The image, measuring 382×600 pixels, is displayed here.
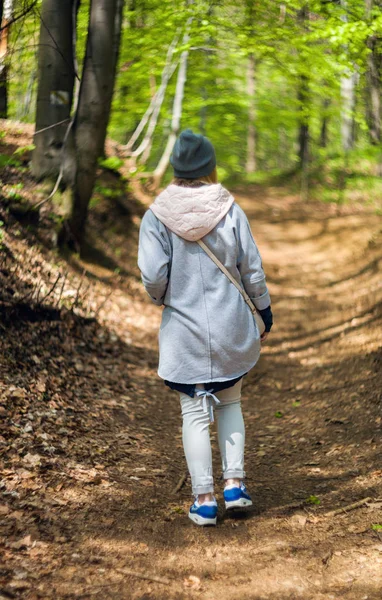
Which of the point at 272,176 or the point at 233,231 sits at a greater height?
the point at 233,231

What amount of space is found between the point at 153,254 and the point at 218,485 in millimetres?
1832

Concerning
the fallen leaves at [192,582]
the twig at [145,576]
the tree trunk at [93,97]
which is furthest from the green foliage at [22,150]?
the fallen leaves at [192,582]

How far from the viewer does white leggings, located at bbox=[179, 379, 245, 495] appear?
329 cm

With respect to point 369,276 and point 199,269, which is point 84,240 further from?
point 199,269

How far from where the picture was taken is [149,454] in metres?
4.56

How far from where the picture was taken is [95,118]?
7719 millimetres

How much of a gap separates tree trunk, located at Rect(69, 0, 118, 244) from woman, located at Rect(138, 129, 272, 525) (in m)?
4.88

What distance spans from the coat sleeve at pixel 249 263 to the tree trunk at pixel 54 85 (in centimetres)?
460

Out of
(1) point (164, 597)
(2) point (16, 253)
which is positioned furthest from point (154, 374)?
(1) point (164, 597)

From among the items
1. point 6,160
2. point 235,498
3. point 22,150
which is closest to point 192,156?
point 235,498

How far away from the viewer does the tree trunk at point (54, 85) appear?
23.4 ft

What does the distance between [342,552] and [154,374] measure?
381cm

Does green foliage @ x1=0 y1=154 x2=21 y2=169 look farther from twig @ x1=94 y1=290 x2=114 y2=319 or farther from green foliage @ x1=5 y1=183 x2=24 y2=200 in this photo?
twig @ x1=94 y1=290 x2=114 y2=319

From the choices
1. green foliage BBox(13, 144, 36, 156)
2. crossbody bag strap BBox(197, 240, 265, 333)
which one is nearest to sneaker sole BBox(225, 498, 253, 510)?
crossbody bag strap BBox(197, 240, 265, 333)
